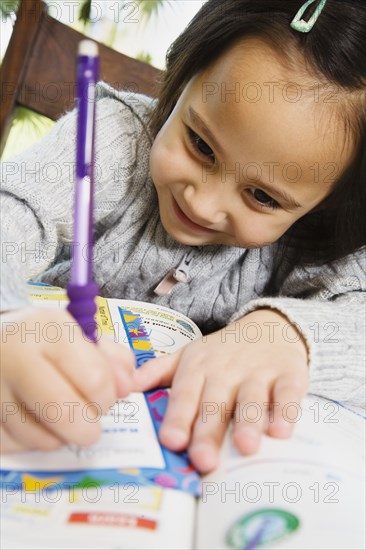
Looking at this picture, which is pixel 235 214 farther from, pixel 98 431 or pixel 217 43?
A: pixel 98 431

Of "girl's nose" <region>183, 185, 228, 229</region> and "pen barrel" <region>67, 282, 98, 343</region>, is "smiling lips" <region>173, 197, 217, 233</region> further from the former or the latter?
"pen barrel" <region>67, 282, 98, 343</region>

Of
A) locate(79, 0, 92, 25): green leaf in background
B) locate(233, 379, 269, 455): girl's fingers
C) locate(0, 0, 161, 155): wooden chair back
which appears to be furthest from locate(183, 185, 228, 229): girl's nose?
locate(79, 0, 92, 25): green leaf in background

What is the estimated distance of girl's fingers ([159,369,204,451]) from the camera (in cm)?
34

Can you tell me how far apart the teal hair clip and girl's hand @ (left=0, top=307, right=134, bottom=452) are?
34 cm

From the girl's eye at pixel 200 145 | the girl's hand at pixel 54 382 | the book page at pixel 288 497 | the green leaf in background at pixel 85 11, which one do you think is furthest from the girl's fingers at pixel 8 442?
the green leaf in background at pixel 85 11

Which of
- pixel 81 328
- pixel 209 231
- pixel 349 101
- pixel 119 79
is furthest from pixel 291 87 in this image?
pixel 119 79

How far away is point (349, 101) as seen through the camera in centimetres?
54

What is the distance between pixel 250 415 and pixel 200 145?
0.29 meters

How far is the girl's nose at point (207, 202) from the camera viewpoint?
560 millimetres

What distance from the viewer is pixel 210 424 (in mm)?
355

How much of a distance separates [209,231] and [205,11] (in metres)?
0.23

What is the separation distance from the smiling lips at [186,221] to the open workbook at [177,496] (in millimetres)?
289

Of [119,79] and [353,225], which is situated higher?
[119,79]

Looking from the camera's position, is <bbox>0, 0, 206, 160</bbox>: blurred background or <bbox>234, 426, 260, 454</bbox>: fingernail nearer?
<bbox>234, 426, 260, 454</bbox>: fingernail
